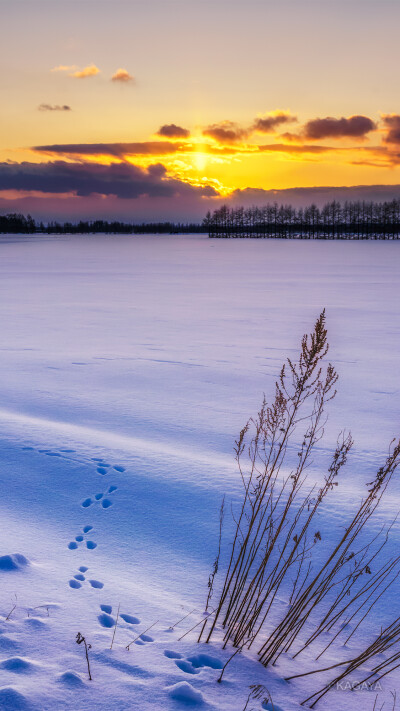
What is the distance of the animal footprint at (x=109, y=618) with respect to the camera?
101 inches

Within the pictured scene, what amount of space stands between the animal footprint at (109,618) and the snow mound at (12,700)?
59cm

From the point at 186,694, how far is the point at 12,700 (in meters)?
0.66

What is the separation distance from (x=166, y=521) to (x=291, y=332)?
7.35 meters

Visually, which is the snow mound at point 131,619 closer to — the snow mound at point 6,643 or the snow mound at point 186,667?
the snow mound at point 186,667

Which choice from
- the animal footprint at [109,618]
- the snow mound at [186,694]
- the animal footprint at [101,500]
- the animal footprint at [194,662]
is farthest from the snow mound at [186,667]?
the animal footprint at [101,500]

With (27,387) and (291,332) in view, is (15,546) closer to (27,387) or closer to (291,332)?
(27,387)

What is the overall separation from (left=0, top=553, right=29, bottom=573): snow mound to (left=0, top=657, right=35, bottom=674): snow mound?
810 mm

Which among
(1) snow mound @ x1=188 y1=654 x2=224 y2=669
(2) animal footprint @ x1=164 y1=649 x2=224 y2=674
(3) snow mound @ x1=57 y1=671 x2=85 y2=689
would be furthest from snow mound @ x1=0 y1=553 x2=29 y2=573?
(1) snow mound @ x1=188 y1=654 x2=224 y2=669

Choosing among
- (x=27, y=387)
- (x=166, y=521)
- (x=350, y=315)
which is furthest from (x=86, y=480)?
(x=350, y=315)

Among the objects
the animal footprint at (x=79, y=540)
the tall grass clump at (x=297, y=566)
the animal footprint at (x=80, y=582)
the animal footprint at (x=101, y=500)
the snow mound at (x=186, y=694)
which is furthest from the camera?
the animal footprint at (x=101, y=500)

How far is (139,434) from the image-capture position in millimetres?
5121

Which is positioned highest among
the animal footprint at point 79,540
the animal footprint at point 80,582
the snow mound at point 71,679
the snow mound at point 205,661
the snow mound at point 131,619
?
the snow mound at point 71,679

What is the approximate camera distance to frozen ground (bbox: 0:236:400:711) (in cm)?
223

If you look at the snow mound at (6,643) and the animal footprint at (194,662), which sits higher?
the snow mound at (6,643)
